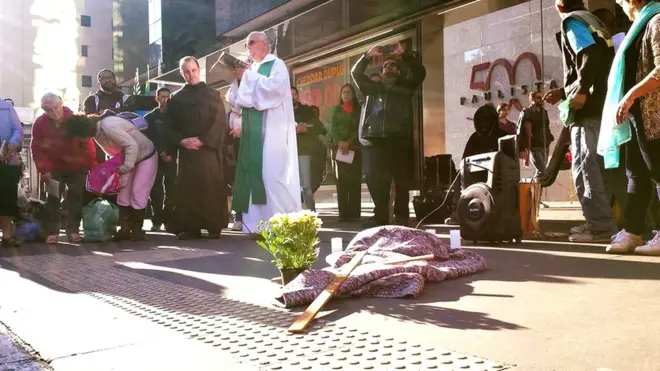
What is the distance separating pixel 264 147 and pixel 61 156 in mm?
2334

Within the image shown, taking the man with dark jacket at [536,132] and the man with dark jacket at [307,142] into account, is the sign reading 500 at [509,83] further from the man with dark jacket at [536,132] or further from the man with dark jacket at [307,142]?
the man with dark jacket at [307,142]

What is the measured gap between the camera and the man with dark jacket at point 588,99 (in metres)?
5.32

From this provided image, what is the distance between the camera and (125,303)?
10.5ft

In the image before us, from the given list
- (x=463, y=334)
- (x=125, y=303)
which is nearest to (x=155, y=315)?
(x=125, y=303)

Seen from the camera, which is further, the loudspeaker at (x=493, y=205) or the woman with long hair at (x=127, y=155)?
the woman with long hair at (x=127, y=155)

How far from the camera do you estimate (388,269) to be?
3.34m

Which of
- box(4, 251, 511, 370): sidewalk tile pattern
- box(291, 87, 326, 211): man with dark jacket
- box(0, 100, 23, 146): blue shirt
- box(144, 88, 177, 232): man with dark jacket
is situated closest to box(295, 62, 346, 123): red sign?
box(291, 87, 326, 211): man with dark jacket

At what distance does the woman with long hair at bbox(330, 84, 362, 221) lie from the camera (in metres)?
9.08

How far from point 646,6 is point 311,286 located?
3242 millimetres

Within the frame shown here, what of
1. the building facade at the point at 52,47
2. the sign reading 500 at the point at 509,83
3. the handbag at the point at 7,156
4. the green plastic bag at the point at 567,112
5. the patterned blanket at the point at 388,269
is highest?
the building facade at the point at 52,47

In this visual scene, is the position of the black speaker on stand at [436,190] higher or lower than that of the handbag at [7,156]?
lower

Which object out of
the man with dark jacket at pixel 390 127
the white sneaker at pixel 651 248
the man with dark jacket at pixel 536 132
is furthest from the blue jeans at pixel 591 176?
the man with dark jacket at pixel 536 132

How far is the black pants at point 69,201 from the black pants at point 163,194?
1.21 meters

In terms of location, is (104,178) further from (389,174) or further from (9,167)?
(389,174)
